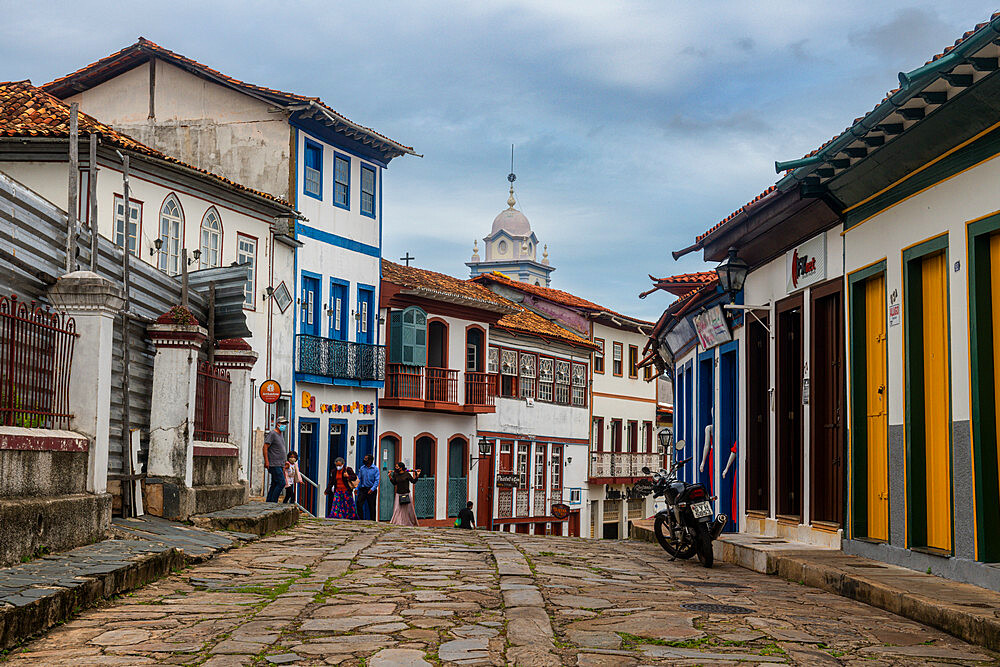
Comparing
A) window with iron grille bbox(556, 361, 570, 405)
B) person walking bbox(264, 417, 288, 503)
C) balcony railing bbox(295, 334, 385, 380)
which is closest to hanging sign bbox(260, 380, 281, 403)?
person walking bbox(264, 417, 288, 503)

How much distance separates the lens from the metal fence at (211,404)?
1442 centimetres

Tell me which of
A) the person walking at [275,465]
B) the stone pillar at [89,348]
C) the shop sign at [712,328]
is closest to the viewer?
the stone pillar at [89,348]

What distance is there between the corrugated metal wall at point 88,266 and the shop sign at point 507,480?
908 inches

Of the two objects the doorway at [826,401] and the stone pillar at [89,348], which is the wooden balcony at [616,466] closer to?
the doorway at [826,401]

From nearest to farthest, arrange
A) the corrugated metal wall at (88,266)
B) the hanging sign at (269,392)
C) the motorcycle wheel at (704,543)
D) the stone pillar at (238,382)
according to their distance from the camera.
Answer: the corrugated metal wall at (88,266) < the motorcycle wheel at (704,543) < the stone pillar at (238,382) < the hanging sign at (269,392)

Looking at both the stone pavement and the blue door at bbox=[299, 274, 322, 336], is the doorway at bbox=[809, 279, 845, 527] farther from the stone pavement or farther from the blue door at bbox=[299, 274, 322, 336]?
the blue door at bbox=[299, 274, 322, 336]

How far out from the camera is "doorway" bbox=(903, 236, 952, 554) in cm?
1046

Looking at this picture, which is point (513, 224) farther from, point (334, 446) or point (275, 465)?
point (275, 465)

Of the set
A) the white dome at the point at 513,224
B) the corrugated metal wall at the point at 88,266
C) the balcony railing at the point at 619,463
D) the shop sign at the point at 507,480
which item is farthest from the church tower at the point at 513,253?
the corrugated metal wall at the point at 88,266

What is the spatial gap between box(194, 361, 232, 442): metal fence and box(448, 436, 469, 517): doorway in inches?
836

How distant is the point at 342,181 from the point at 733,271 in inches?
700

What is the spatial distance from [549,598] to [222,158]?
23.3 metres

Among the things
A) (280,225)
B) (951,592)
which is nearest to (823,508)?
(951,592)

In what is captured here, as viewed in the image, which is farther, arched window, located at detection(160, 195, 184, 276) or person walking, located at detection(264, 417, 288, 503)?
arched window, located at detection(160, 195, 184, 276)
